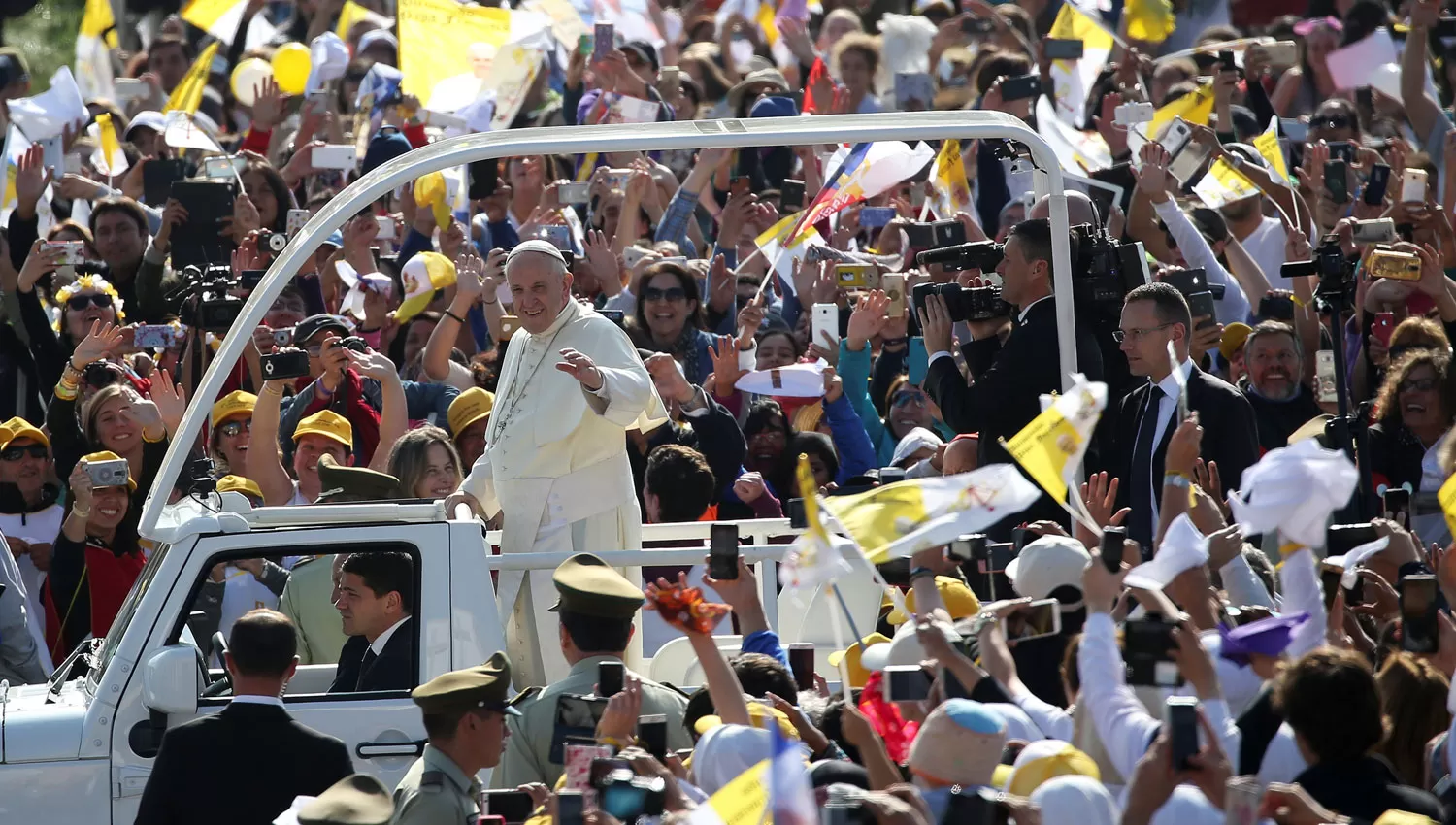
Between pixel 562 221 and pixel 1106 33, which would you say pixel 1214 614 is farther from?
pixel 1106 33

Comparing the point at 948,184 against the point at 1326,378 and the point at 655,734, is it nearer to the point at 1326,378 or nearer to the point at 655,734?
the point at 1326,378

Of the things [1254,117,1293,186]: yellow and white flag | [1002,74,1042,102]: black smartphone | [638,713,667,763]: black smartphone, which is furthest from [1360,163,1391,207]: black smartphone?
[638,713,667,763]: black smartphone

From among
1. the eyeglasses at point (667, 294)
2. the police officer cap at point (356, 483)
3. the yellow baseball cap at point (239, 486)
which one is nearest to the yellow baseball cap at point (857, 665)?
the police officer cap at point (356, 483)

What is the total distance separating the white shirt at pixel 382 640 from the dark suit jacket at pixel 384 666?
0.4 inches

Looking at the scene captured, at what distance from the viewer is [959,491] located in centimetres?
468

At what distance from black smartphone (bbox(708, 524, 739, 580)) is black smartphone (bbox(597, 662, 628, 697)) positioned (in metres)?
0.67

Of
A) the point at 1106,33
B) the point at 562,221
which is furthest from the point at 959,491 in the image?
the point at 1106,33

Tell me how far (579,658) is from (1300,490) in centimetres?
201

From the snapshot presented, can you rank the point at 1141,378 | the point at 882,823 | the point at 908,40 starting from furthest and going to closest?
the point at 908,40 < the point at 1141,378 < the point at 882,823

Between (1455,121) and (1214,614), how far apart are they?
8558mm

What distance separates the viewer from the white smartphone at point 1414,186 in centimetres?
914

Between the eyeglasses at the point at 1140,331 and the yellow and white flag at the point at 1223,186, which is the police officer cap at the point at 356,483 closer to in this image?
the eyeglasses at the point at 1140,331

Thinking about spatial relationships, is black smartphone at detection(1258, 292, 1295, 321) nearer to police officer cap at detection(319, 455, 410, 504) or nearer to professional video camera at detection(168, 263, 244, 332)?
police officer cap at detection(319, 455, 410, 504)

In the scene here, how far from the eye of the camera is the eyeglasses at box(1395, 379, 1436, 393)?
782cm
